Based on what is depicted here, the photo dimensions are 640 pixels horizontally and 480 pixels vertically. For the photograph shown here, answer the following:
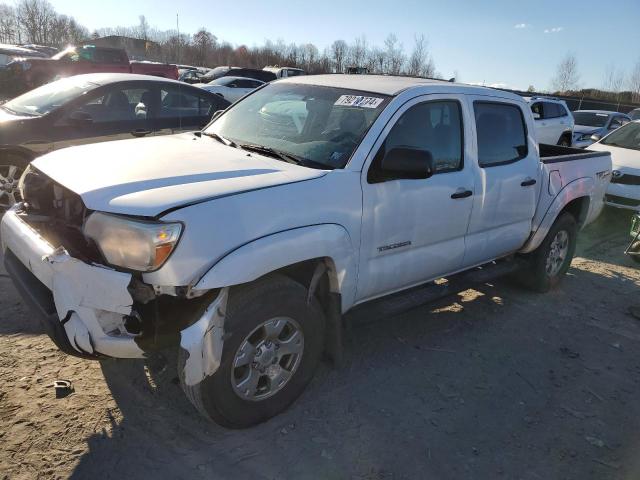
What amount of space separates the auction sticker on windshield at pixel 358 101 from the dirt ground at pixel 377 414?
178 cm

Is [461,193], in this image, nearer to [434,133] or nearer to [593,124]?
[434,133]

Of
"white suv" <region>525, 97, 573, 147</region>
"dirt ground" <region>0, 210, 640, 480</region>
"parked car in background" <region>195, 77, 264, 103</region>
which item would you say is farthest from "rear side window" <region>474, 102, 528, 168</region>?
"parked car in background" <region>195, 77, 264, 103</region>

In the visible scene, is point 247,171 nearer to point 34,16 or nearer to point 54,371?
point 54,371

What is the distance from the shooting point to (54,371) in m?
3.27

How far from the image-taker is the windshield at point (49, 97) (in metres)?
6.19

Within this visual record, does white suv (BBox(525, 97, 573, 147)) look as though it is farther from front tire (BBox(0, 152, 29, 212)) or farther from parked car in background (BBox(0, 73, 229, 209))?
front tire (BBox(0, 152, 29, 212))

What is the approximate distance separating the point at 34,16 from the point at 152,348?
81097 millimetres

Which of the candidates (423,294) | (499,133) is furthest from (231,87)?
(423,294)

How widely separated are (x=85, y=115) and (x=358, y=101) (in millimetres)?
4064

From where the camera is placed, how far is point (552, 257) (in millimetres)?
5316

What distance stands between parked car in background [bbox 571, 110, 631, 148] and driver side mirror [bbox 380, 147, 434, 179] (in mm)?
13285

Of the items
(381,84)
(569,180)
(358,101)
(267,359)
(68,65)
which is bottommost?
(267,359)

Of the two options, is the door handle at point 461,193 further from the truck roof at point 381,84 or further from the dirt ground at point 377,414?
the dirt ground at point 377,414

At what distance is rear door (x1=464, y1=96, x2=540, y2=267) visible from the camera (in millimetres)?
4008
